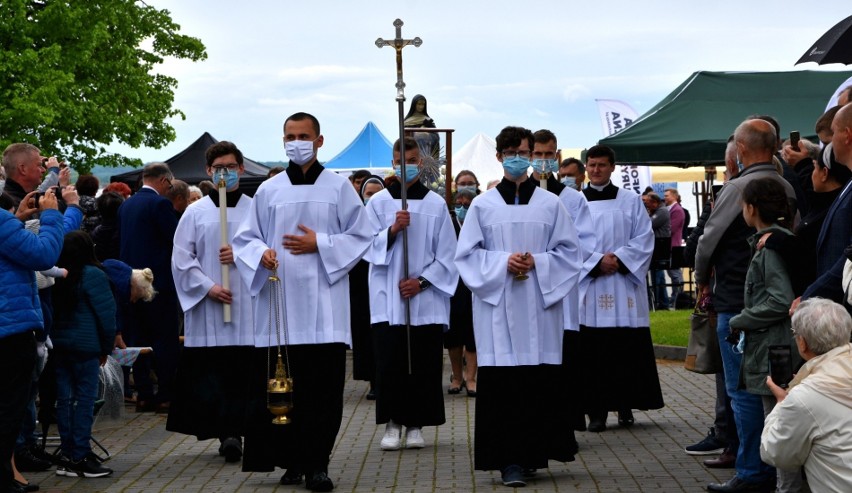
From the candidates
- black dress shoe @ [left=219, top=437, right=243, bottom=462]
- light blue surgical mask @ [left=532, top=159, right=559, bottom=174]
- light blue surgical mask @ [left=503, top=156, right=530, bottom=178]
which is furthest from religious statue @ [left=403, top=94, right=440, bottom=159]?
light blue surgical mask @ [left=503, top=156, right=530, bottom=178]

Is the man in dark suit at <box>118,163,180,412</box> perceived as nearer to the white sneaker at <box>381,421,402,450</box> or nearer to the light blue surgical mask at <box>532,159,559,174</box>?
the white sneaker at <box>381,421,402,450</box>

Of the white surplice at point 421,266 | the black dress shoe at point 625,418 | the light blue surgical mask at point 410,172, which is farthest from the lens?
the black dress shoe at point 625,418

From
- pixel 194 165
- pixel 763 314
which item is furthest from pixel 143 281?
pixel 194 165

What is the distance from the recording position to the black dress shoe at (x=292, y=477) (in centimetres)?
945

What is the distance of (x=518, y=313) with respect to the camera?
953cm

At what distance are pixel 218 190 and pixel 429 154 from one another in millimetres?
6077

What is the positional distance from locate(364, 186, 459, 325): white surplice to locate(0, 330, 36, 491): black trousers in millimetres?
3676

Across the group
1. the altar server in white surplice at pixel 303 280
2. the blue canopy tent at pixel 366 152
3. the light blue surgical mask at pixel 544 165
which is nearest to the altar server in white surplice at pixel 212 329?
the altar server in white surplice at pixel 303 280

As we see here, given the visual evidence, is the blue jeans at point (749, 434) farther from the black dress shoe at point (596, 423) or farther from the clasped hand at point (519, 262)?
the black dress shoe at point (596, 423)

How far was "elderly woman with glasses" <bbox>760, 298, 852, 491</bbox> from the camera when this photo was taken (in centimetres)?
627

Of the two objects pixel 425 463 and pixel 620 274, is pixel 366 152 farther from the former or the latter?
pixel 425 463

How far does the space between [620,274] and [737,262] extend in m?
3.10

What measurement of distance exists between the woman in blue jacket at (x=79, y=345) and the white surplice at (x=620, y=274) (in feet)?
13.1

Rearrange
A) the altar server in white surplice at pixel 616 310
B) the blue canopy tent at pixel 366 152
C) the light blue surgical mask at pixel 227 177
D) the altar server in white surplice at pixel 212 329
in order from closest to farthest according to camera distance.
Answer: the light blue surgical mask at pixel 227 177
the altar server in white surplice at pixel 212 329
the altar server in white surplice at pixel 616 310
the blue canopy tent at pixel 366 152
